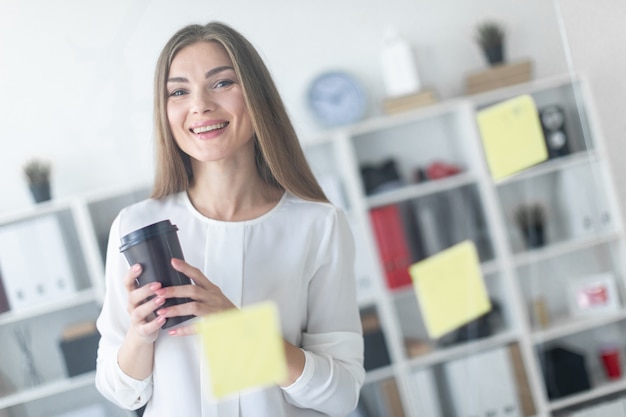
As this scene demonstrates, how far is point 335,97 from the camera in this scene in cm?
93

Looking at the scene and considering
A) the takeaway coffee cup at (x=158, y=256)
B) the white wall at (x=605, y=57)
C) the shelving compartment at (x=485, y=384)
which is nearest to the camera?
the takeaway coffee cup at (x=158, y=256)

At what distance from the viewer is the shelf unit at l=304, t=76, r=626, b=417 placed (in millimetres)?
962

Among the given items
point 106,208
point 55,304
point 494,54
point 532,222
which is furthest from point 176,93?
point 532,222

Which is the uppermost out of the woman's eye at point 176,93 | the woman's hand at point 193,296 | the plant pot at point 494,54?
the woman's eye at point 176,93

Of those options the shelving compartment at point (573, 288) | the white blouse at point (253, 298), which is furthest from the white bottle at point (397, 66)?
the shelving compartment at point (573, 288)

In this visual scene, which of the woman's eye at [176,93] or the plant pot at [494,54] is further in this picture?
the plant pot at [494,54]

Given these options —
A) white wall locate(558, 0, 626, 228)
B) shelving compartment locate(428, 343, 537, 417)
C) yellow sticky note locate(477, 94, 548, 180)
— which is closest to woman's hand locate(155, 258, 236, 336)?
shelving compartment locate(428, 343, 537, 417)

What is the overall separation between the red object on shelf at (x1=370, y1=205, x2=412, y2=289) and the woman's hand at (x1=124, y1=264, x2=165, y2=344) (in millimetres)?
341

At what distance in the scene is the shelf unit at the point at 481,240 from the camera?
0.96 meters

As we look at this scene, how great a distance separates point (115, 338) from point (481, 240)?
1.78 ft

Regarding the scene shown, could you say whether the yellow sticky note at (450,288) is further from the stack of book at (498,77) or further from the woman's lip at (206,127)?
the woman's lip at (206,127)

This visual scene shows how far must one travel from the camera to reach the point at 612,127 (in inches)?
48.0

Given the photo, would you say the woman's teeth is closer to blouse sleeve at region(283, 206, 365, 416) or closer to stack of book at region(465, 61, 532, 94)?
blouse sleeve at region(283, 206, 365, 416)

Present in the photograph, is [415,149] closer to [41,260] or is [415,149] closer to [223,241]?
[223,241]
